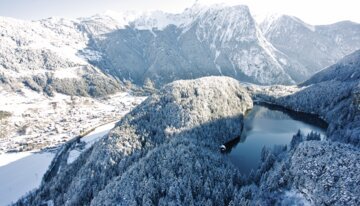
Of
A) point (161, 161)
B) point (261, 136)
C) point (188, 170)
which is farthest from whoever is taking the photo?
point (261, 136)

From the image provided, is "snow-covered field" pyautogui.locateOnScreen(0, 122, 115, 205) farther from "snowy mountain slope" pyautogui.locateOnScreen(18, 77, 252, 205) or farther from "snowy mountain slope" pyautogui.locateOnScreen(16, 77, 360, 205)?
"snowy mountain slope" pyautogui.locateOnScreen(18, 77, 252, 205)

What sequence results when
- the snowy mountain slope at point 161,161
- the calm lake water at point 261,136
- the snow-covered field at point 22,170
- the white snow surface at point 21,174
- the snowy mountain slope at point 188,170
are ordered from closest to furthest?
the snowy mountain slope at point 188,170 < the snowy mountain slope at point 161,161 < the calm lake water at point 261,136 < the white snow surface at point 21,174 < the snow-covered field at point 22,170

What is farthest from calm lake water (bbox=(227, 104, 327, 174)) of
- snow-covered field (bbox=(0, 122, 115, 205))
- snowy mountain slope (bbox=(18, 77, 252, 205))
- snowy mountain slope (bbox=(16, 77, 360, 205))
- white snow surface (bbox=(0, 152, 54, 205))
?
white snow surface (bbox=(0, 152, 54, 205))

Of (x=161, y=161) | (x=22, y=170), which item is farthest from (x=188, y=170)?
(x=22, y=170)

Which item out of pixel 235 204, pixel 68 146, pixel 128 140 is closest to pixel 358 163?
pixel 235 204

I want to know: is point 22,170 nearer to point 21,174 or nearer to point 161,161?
point 21,174

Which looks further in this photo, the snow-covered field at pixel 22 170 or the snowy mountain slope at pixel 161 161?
the snow-covered field at pixel 22 170

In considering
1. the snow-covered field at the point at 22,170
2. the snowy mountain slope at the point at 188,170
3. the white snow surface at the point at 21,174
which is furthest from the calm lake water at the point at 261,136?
the white snow surface at the point at 21,174

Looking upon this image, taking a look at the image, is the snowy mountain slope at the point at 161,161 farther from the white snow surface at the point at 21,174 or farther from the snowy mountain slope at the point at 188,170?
the white snow surface at the point at 21,174

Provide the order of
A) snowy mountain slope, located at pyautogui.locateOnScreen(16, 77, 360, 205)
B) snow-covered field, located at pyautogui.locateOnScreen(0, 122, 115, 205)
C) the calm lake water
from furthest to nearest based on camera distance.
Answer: snow-covered field, located at pyautogui.locateOnScreen(0, 122, 115, 205) < the calm lake water < snowy mountain slope, located at pyautogui.locateOnScreen(16, 77, 360, 205)
